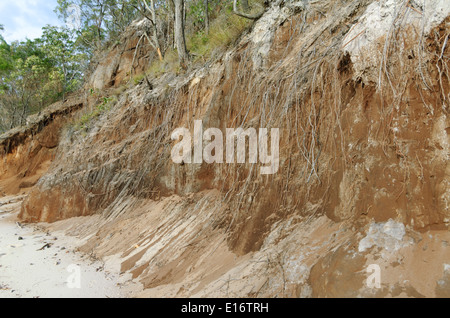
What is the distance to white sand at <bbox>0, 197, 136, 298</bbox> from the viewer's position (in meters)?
4.30

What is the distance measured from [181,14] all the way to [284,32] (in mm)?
4902

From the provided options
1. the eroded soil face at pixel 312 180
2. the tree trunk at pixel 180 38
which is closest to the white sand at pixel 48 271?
the eroded soil face at pixel 312 180

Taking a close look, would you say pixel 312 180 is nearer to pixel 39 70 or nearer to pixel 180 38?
pixel 180 38

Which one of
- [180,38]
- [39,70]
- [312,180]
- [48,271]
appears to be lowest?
[48,271]

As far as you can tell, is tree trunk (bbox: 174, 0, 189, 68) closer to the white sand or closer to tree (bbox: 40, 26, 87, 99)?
the white sand

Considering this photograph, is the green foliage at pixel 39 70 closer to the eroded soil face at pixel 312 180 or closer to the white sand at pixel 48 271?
the white sand at pixel 48 271

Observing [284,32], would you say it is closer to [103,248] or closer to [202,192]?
[202,192]

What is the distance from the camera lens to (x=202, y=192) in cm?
575

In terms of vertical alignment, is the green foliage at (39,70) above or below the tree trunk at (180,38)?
above

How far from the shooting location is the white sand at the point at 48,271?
14.1ft

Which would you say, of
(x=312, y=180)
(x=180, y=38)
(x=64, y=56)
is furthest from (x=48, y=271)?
(x=64, y=56)

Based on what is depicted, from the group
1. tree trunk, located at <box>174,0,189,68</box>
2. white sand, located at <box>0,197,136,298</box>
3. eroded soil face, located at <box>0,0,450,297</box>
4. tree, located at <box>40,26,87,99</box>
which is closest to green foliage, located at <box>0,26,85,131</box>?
tree, located at <box>40,26,87,99</box>

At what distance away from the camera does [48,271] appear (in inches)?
206

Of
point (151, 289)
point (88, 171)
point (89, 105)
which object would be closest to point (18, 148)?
point (89, 105)
